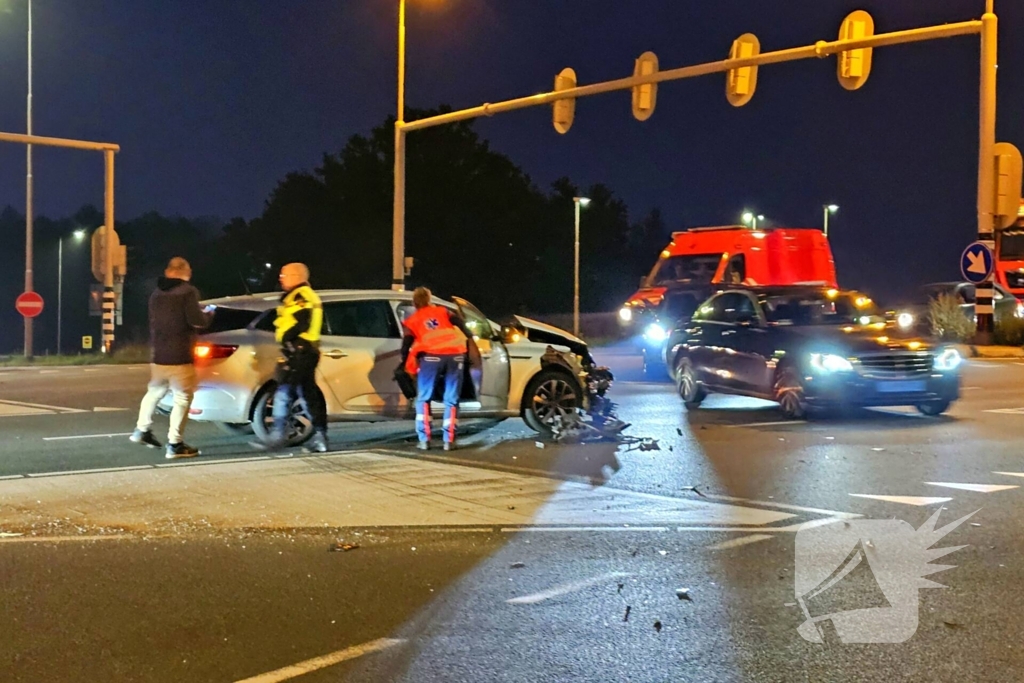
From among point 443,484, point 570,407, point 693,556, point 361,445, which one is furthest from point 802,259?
point 693,556

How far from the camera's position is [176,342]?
34.0 feet

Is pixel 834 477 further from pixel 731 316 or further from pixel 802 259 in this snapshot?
pixel 802 259

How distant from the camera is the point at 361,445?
38.3ft

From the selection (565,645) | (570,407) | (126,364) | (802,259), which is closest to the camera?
(565,645)

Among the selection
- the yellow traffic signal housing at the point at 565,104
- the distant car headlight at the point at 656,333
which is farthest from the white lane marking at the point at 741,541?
the yellow traffic signal housing at the point at 565,104

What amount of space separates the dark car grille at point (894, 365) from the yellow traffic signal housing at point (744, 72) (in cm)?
683

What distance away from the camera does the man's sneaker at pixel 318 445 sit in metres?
11.1

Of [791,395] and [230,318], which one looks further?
[791,395]

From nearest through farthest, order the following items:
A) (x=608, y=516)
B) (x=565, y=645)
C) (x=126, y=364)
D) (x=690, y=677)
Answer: (x=690, y=677) < (x=565, y=645) < (x=608, y=516) < (x=126, y=364)

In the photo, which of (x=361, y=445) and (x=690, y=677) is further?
(x=361, y=445)

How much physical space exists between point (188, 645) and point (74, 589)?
4.33ft

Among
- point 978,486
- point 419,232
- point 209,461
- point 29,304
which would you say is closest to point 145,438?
point 209,461

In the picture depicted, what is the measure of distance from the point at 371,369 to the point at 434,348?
3.47ft

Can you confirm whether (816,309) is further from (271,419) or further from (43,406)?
(43,406)
